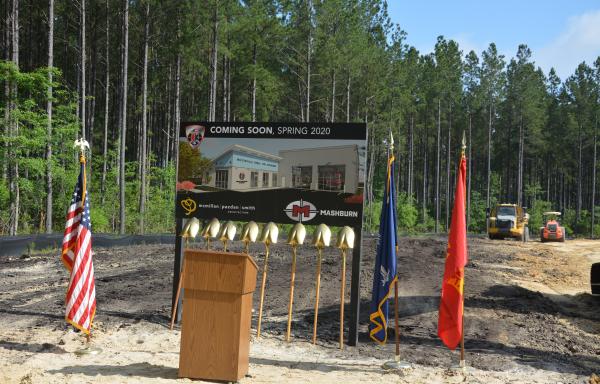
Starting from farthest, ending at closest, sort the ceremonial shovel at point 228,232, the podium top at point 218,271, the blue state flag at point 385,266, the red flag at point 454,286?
the ceremonial shovel at point 228,232, the blue state flag at point 385,266, the red flag at point 454,286, the podium top at point 218,271

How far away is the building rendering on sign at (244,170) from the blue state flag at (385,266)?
1934 millimetres

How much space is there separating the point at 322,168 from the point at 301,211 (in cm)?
77

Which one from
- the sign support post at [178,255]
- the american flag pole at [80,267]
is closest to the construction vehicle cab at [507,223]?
the sign support post at [178,255]

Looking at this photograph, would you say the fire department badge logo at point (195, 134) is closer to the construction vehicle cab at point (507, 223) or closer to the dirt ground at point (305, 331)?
the dirt ground at point (305, 331)

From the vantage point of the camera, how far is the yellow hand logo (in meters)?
9.71

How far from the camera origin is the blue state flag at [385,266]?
8.12 meters

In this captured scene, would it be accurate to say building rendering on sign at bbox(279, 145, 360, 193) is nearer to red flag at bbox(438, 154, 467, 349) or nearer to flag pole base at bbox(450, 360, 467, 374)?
red flag at bbox(438, 154, 467, 349)

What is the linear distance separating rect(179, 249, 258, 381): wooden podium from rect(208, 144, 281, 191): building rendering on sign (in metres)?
2.92

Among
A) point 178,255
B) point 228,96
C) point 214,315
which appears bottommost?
point 214,315

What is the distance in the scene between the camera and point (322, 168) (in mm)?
8938

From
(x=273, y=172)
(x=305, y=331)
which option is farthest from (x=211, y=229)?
(x=305, y=331)

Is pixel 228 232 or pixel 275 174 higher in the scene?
pixel 275 174

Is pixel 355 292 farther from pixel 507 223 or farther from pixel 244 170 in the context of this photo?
pixel 507 223

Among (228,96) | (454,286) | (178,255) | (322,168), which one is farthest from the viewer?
(228,96)
